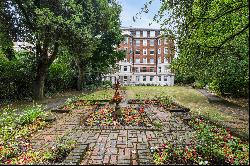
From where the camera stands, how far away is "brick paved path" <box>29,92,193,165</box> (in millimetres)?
5547

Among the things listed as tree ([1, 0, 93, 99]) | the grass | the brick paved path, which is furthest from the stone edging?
tree ([1, 0, 93, 99])

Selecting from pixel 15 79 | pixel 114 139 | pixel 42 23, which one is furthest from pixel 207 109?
pixel 15 79

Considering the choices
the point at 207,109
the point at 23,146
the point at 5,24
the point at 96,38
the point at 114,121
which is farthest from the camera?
the point at 96,38

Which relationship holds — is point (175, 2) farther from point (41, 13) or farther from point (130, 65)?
point (130, 65)

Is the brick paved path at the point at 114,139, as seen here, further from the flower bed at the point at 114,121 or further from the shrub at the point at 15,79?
the shrub at the point at 15,79

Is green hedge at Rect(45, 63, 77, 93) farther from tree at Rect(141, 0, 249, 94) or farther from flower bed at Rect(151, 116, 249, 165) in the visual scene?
flower bed at Rect(151, 116, 249, 165)

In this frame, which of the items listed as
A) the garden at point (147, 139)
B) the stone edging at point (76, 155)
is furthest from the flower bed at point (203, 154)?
the stone edging at point (76, 155)

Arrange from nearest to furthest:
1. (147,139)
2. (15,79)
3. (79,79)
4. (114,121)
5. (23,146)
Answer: (23,146)
(147,139)
(114,121)
(15,79)
(79,79)

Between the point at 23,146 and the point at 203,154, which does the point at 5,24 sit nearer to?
the point at 23,146

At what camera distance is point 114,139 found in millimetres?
7242

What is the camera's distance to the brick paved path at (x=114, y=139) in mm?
5547

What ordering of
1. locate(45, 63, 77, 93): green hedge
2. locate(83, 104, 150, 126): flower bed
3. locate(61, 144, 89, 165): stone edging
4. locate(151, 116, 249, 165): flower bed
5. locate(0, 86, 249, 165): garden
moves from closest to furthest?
locate(61, 144, 89, 165): stone edging < locate(151, 116, 249, 165): flower bed < locate(0, 86, 249, 165): garden < locate(83, 104, 150, 126): flower bed < locate(45, 63, 77, 93): green hedge

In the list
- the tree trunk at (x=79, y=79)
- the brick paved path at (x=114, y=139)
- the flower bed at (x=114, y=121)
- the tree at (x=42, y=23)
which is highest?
the tree at (x=42, y=23)

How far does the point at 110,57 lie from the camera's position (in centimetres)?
3356
